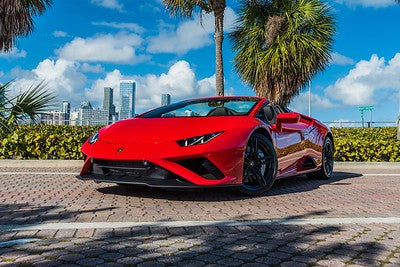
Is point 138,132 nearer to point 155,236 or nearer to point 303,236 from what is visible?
point 155,236

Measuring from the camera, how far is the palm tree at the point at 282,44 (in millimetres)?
18875

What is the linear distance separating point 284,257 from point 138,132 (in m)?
2.49

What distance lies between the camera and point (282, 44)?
19.0 metres

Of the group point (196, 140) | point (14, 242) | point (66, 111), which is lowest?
point (14, 242)

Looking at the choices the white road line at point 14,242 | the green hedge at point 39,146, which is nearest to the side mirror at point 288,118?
the white road line at point 14,242

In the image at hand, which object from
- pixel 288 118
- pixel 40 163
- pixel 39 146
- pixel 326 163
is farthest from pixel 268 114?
pixel 39 146

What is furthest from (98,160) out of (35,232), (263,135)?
(263,135)

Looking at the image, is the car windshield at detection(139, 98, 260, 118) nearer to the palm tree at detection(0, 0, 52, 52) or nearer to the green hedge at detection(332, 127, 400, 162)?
the green hedge at detection(332, 127, 400, 162)

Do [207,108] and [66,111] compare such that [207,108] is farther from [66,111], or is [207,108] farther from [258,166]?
[66,111]

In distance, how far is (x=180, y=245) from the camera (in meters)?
2.79

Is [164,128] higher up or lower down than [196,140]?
higher up

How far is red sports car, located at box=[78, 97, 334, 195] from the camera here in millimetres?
4238

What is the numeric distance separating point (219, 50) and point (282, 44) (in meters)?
5.25

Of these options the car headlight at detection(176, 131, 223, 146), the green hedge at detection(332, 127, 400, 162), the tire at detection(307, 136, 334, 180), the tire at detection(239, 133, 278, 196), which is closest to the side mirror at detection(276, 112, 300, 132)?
the tire at detection(239, 133, 278, 196)
